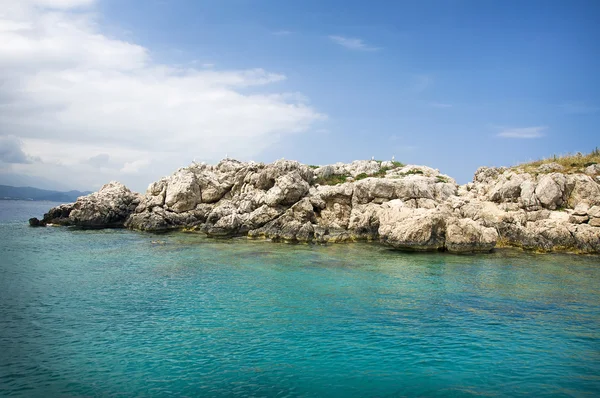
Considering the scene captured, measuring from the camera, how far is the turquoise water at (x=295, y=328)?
1407 cm

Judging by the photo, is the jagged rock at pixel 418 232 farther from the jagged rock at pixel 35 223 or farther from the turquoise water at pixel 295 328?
the jagged rock at pixel 35 223

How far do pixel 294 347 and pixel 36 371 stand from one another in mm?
9951

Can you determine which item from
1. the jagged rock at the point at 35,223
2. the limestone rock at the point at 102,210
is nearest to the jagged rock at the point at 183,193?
the limestone rock at the point at 102,210

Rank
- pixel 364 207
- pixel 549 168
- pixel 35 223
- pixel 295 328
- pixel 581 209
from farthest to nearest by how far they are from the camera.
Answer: pixel 35 223, pixel 549 168, pixel 364 207, pixel 581 209, pixel 295 328

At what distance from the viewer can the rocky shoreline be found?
43938mm

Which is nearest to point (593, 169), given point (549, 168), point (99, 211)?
point (549, 168)

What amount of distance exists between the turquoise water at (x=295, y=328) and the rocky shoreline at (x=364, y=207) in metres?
8.16

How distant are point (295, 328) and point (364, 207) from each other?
38.2m

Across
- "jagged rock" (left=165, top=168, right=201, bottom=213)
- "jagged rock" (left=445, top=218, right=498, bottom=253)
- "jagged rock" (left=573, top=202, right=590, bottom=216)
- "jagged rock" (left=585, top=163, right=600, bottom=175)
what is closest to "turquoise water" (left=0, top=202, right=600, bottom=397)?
"jagged rock" (left=445, top=218, right=498, bottom=253)

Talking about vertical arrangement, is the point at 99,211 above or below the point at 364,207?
below

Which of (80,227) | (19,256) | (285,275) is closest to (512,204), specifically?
(285,275)

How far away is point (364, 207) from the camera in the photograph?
56156 mm

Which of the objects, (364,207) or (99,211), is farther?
(99,211)

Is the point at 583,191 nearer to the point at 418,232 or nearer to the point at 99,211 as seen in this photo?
the point at 418,232
